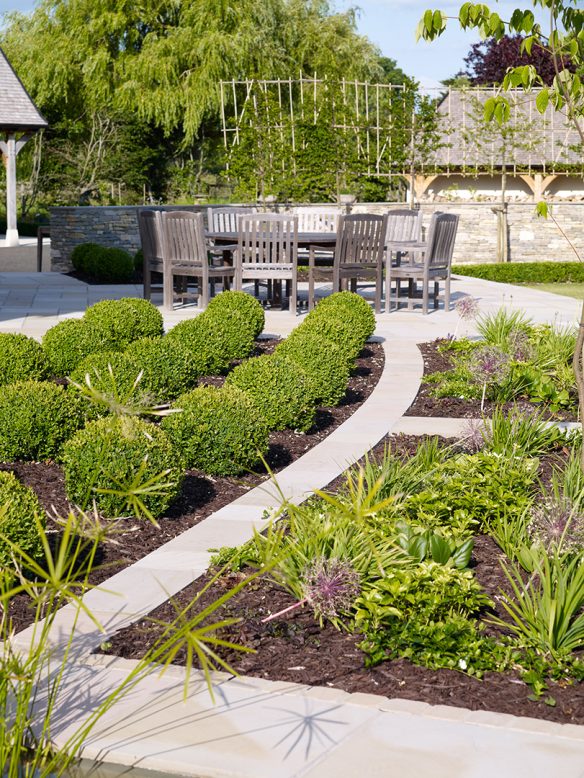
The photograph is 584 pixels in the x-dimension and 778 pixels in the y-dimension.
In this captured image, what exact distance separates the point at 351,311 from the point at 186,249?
3014mm

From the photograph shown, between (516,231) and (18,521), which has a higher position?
(516,231)

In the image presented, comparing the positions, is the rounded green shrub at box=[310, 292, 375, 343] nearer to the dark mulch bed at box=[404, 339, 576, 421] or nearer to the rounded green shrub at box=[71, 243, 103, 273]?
the dark mulch bed at box=[404, 339, 576, 421]

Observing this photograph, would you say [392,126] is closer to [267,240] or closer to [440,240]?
[440,240]

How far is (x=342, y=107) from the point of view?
19266 mm

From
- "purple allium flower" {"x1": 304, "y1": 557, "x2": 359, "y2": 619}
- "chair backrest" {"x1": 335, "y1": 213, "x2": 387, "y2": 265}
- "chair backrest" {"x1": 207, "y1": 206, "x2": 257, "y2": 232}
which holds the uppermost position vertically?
"chair backrest" {"x1": 207, "y1": 206, "x2": 257, "y2": 232}

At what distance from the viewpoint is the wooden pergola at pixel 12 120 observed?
20031mm

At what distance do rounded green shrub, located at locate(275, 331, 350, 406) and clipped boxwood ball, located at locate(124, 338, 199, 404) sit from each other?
637 mm

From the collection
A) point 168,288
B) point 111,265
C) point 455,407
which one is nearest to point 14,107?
point 111,265

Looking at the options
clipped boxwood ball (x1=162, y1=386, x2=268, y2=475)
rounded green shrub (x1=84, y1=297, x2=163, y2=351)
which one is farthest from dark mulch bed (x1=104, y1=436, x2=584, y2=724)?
rounded green shrub (x1=84, y1=297, x2=163, y2=351)

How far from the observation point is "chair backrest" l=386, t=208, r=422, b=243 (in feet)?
41.1

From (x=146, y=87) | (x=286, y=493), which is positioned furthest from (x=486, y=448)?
(x=146, y=87)

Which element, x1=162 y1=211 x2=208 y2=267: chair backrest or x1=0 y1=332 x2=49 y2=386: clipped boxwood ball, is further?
x1=162 y1=211 x2=208 y2=267: chair backrest

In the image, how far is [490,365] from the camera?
5871 millimetres

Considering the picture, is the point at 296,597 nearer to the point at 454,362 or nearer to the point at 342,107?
the point at 454,362
